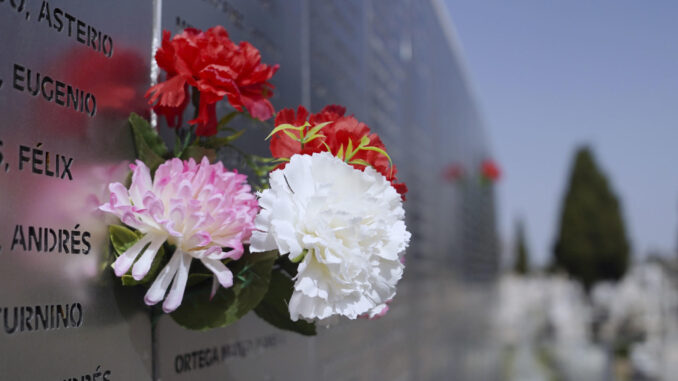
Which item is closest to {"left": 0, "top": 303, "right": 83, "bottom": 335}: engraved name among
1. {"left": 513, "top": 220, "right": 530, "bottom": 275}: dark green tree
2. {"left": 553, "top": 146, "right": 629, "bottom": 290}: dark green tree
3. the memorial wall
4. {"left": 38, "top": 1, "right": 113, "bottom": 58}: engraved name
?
the memorial wall

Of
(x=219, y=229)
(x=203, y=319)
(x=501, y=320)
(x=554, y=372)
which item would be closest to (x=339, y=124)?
(x=219, y=229)

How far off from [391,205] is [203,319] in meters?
0.36

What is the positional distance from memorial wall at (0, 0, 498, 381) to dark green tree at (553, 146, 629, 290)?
18.5 meters

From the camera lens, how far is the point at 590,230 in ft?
67.8

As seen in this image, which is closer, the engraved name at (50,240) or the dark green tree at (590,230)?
the engraved name at (50,240)

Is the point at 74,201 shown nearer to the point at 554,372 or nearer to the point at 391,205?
the point at 391,205

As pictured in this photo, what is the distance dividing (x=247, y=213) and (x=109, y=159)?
225 millimetres

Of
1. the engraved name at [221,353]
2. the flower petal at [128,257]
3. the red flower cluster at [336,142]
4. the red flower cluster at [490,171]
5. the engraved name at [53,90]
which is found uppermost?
the red flower cluster at [490,171]

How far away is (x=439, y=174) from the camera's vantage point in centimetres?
462

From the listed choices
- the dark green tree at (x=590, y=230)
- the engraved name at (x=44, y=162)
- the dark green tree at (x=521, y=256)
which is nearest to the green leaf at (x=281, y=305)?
the engraved name at (x=44, y=162)

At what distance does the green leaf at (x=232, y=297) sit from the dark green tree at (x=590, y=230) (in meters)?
20.2

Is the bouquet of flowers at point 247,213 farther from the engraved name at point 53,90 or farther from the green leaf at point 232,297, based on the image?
the engraved name at point 53,90

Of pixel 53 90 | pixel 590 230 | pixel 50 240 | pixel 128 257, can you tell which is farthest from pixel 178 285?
pixel 590 230

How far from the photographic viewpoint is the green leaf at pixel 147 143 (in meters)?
1.13
